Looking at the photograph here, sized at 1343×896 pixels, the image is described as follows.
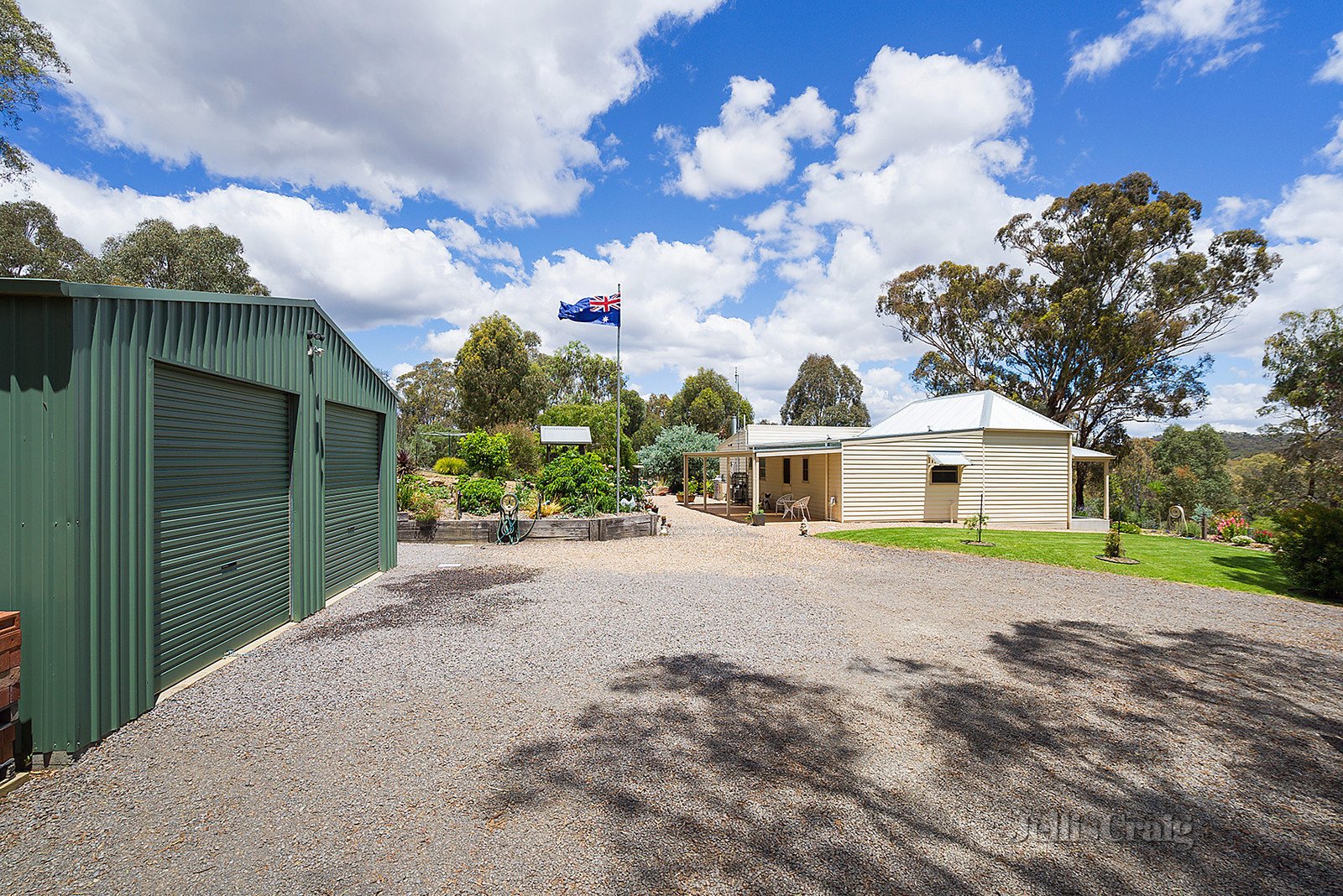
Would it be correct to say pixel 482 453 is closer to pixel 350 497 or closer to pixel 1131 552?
pixel 350 497

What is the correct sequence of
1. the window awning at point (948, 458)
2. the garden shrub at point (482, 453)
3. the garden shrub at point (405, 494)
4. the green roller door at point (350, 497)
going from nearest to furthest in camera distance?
the green roller door at point (350, 497) → the garden shrub at point (405, 494) → the garden shrub at point (482, 453) → the window awning at point (948, 458)

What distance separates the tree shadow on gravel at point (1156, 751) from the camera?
101 inches

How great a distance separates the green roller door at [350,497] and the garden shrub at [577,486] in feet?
17.8

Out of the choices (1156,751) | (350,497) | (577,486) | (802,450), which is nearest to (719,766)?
(1156,751)

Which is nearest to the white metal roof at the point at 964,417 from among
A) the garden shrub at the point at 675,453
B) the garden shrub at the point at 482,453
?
the garden shrub at the point at 675,453

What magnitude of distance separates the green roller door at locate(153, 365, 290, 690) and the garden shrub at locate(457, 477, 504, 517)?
301 inches

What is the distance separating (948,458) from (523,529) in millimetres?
12502

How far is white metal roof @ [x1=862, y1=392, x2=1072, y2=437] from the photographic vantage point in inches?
689

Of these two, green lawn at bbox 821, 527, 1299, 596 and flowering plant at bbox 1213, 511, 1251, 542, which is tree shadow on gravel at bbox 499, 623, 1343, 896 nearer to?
green lawn at bbox 821, 527, 1299, 596

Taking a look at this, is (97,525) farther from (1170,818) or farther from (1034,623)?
(1034,623)

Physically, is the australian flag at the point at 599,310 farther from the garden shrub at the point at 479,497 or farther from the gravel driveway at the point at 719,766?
the gravel driveway at the point at 719,766

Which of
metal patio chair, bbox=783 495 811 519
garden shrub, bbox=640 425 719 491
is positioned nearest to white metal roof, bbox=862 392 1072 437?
metal patio chair, bbox=783 495 811 519

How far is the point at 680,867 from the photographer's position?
2475 millimetres

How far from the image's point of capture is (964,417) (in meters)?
18.5
